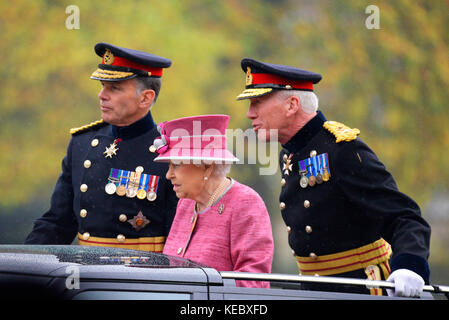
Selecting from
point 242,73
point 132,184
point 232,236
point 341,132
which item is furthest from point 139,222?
point 242,73

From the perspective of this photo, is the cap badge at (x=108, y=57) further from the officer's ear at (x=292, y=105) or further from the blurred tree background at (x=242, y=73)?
the blurred tree background at (x=242, y=73)

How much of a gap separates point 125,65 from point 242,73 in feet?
21.9

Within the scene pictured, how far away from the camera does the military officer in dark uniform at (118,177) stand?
4645 mm

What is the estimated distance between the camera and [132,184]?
4707mm

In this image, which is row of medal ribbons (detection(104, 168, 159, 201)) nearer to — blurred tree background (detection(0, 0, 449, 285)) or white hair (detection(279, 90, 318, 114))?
white hair (detection(279, 90, 318, 114))

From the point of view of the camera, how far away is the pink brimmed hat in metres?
4.13

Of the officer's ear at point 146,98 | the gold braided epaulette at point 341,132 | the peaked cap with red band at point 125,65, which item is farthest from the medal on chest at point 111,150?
the gold braided epaulette at point 341,132

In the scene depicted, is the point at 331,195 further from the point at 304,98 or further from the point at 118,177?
the point at 118,177

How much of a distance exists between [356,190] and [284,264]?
6.80 meters

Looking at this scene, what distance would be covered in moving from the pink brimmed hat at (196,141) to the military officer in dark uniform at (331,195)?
33 cm

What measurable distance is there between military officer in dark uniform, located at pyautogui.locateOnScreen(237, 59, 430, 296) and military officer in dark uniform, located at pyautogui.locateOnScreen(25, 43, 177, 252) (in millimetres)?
690

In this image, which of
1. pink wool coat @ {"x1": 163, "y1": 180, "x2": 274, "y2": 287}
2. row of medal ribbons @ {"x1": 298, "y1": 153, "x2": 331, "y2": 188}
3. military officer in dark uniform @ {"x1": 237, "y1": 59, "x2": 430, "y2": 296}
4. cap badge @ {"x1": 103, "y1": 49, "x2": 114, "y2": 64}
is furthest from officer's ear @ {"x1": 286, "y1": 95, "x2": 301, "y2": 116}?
cap badge @ {"x1": 103, "y1": 49, "x2": 114, "y2": 64}

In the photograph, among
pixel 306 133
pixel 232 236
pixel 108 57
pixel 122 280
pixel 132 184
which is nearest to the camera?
pixel 122 280
